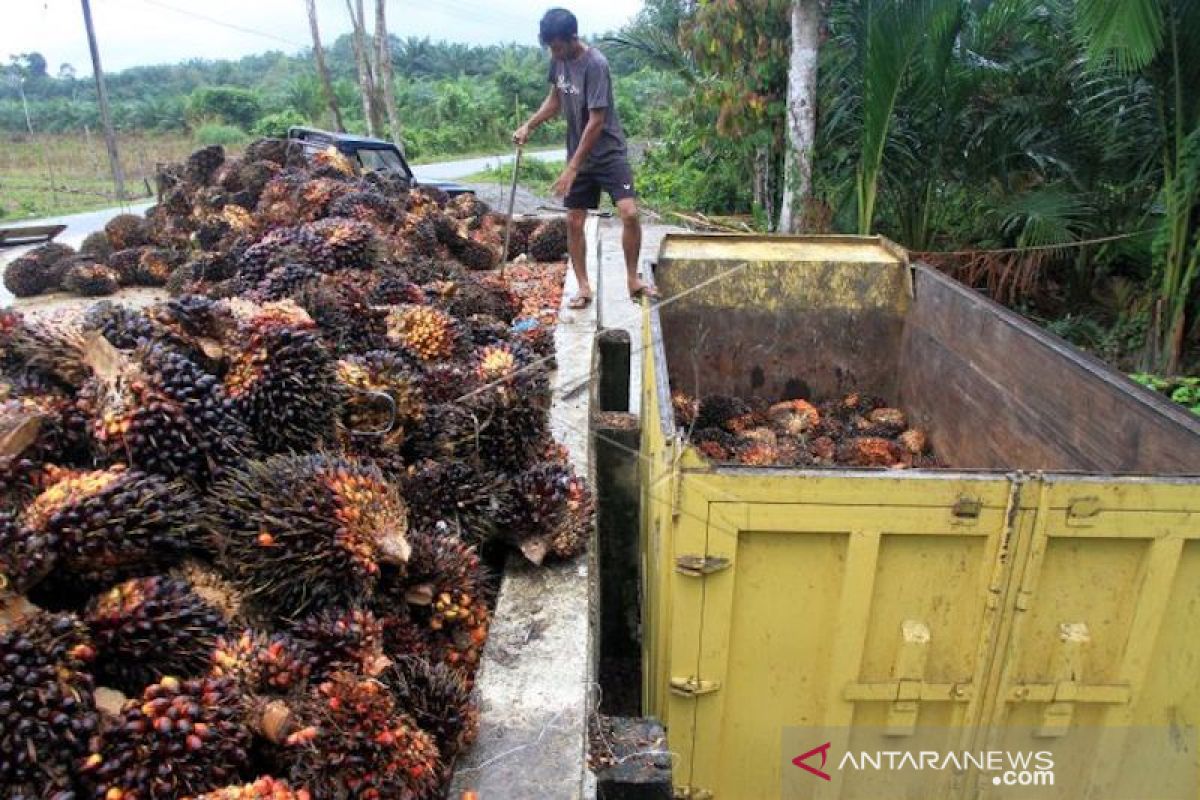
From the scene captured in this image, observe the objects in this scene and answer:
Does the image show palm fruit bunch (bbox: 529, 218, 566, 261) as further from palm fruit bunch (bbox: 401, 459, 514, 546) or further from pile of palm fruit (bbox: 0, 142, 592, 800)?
palm fruit bunch (bbox: 401, 459, 514, 546)

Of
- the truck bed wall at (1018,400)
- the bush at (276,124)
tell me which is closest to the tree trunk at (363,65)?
the bush at (276,124)

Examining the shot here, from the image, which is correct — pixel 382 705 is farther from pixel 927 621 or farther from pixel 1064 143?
pixel 1064 143

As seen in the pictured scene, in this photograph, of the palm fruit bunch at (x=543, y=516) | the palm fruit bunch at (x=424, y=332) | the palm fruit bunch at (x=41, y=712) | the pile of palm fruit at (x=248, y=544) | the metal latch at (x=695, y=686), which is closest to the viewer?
the palm fruit bunch at (x=41, y=712)

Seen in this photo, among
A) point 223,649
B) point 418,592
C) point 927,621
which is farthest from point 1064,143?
point 223,649

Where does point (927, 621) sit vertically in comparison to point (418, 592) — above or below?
below

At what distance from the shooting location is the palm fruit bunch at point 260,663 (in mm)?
1546

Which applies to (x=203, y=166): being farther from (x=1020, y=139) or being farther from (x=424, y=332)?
(x=1020, y=139)

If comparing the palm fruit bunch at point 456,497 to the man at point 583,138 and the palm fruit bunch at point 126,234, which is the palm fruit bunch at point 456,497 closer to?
the man at point 583,138

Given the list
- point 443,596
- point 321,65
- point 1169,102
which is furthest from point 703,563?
point 321,65

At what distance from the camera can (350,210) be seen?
5.70 meters

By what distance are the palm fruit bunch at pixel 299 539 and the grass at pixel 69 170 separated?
17.9 metres

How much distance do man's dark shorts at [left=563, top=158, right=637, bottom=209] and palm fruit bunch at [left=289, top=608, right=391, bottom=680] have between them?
4347 millimetres

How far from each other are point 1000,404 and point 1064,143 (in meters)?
4.84

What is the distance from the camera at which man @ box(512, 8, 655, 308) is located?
5.32 meters
